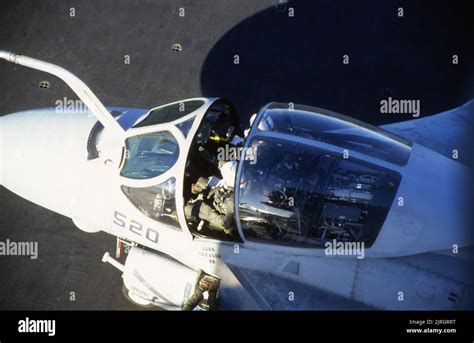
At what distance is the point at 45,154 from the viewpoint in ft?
18.7

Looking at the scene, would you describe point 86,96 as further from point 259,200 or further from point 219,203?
point 259,200

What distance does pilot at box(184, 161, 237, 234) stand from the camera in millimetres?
5191

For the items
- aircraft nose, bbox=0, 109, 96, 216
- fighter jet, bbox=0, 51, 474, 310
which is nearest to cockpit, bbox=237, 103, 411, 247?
fighter jet, bbox=0, 51, 474, 310

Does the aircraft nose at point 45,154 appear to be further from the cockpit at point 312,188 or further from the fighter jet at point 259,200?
the cockpit at point 312,188

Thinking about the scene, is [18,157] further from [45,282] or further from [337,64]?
[337,64]

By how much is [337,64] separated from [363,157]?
133 inches

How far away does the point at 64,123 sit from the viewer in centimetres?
594

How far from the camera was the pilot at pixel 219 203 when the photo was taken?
5.19 m

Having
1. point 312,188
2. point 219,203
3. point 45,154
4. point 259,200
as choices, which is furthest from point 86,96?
point 312,188

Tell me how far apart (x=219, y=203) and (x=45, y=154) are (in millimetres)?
2149

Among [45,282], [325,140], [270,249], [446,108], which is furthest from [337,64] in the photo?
[45,282]

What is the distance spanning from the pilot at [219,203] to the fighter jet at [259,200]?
0.01 meters

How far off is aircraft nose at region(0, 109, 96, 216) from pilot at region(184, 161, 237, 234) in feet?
4.46
